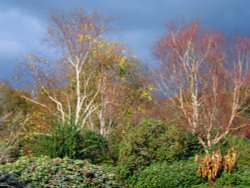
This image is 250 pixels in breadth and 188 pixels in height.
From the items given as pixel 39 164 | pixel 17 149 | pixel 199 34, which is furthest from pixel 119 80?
pixel 39 164

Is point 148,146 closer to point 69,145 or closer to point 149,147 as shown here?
point 149,147

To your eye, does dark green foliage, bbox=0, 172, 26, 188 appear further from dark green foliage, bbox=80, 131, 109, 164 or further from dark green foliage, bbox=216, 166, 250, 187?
dark green foliage, bbox=80, 131, 109, 164

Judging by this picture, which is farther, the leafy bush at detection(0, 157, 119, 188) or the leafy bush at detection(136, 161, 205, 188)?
the leafy bush at detection(136, 161, 205, 188)

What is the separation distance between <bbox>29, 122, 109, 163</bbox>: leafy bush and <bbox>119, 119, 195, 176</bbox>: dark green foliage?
1.57 m

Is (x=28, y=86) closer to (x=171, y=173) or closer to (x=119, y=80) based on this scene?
(x=119, y=80)

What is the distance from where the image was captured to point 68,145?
16422 mm

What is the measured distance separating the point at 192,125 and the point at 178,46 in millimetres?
4514

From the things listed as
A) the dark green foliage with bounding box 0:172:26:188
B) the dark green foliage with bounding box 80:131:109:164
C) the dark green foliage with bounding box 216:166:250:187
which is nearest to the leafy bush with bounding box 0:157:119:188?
the dark green foliage with bounding box 0:172:26:188

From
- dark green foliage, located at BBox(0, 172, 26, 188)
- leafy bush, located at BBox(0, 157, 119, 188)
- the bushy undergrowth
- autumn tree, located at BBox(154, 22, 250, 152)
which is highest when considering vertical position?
autumn tree, located at BBox(154, 22, 250, 152)

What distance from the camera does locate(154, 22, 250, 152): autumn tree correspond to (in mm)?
22031

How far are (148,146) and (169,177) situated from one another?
156 cm

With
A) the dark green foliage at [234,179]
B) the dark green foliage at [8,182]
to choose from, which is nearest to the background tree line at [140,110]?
the dark green foliage at [234,179]

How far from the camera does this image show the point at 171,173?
48.0 ft

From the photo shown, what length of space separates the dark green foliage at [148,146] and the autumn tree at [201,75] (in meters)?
5.25
